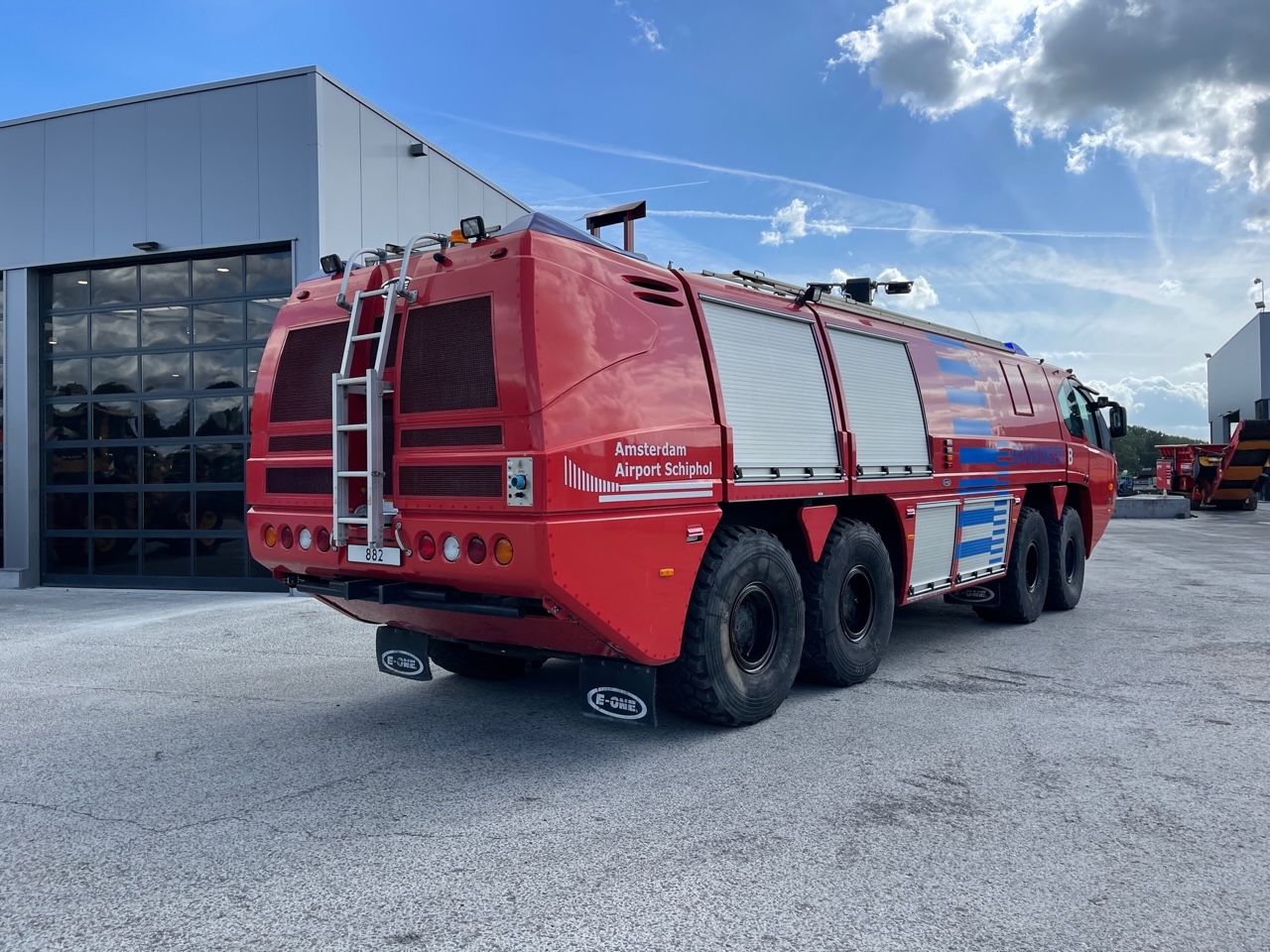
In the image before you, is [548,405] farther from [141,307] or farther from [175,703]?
[141,307]

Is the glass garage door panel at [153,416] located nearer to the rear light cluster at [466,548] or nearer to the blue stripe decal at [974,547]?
the rear light cluster at [466,548]

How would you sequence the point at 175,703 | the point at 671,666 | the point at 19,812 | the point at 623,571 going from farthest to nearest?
the point at 175,703
the point at 671,666
the point at 623,571
the point at 19,812

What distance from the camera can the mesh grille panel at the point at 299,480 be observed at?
16.8ft

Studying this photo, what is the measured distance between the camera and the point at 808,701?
579 cm

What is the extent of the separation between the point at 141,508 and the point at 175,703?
7894 mm

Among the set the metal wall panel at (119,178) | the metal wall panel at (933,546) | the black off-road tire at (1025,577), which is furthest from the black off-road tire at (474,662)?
the metal wall panel at (119,178)

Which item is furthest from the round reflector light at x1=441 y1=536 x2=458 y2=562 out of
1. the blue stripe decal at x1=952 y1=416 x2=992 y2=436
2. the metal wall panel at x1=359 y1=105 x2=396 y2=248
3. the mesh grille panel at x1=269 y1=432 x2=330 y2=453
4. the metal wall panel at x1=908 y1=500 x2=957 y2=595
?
the metal wall panel at x1=359 y1=105 x2=396 y2=248

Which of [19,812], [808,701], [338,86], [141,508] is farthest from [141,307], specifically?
[808,701]

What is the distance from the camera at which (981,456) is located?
7.86 meters

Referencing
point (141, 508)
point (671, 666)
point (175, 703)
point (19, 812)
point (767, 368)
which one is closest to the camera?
point (19, 812)

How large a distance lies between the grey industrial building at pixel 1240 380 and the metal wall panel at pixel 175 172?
42.1 metres

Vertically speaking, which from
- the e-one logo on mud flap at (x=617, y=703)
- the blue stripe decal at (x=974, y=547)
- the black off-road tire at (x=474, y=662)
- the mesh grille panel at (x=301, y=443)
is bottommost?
the black off-road tire at (x=474, y=662)

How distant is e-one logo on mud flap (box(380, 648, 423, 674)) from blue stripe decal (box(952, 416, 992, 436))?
4.58 meters

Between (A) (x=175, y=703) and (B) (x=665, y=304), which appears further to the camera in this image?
(A) (x=175, y=703)
